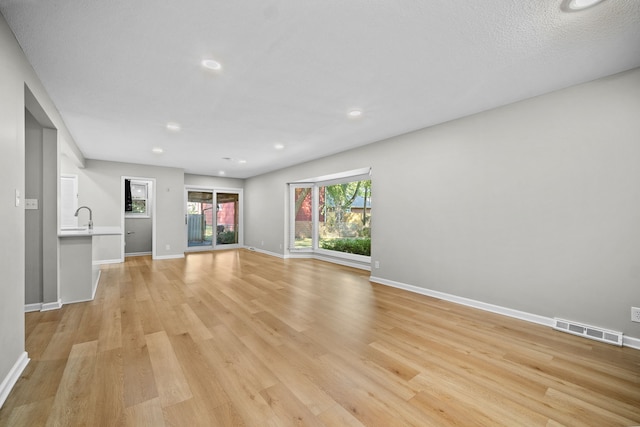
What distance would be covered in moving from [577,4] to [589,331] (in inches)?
106

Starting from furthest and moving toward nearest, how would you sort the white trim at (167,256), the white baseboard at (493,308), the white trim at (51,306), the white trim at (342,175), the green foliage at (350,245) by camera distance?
the white trim at (167,256), the green foliage at (350,245), the white trim at (342,175), the white trim at (51,306), the white baseboard at (493,308)

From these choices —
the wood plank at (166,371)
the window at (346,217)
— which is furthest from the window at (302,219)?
the wood plank at (166,371)

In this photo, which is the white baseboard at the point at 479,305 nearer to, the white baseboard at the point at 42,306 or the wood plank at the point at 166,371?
the wood plank at the point at 166,371

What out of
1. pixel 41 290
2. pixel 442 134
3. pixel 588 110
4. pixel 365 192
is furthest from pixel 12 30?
pixel 365 192

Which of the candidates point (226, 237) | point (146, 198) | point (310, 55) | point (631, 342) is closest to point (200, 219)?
point (226, 237)

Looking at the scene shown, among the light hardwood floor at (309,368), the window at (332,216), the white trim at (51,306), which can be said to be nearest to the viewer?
the light hardwood floor at (309,368)

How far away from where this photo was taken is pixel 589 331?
7.95ft

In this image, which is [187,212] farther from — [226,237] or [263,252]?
[263,252]

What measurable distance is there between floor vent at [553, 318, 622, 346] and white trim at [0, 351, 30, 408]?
440 centimetres

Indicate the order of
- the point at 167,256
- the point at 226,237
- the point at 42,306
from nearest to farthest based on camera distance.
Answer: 1. the point at 42,306
2. the point at 167,256
3. the point at 226,237

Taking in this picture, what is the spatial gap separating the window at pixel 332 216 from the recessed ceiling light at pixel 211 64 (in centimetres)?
364

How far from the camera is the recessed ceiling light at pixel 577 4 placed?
1543 mm

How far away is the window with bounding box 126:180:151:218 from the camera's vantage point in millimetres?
7410

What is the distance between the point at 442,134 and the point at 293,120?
6.70 feet
